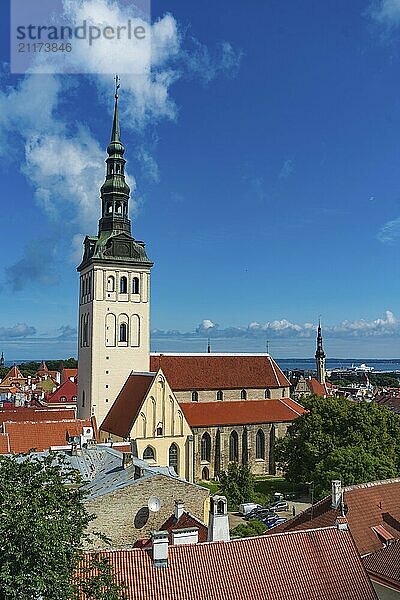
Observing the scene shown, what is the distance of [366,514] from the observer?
80.2ft

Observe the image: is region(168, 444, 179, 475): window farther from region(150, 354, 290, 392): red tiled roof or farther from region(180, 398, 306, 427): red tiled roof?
region(150, 354, 290, 392): red tiled roof

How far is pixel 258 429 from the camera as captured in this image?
55250 mm

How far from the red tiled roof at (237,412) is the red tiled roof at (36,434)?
574 inches

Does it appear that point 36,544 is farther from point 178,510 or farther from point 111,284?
point 111,284

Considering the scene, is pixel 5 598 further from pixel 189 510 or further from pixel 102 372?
pixel 102 372

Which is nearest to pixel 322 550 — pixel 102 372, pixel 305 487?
pixel 305 487

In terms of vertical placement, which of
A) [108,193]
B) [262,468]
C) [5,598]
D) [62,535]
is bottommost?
[262,468]

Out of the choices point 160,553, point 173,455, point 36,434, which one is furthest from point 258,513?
point 160,553

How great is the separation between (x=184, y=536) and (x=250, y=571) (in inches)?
143

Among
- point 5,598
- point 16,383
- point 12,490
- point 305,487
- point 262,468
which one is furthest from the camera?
point 16,383

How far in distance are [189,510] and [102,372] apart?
25.2 meters

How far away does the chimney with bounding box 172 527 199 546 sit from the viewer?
810 inches

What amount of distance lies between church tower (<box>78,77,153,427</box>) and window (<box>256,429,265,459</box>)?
12.3 meters

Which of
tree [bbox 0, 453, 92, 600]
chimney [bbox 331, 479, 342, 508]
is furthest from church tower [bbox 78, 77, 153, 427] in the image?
tree [bbox 0, 453, 92, 600]
